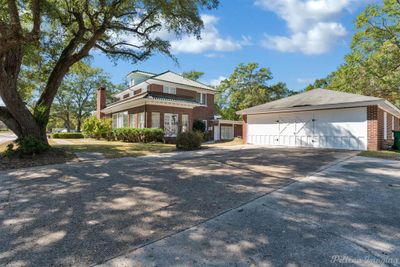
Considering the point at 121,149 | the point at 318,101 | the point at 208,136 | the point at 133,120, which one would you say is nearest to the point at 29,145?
the point at 121,149

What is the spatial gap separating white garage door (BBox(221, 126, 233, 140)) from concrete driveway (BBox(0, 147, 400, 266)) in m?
20.6

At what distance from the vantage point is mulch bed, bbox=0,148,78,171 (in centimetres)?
760

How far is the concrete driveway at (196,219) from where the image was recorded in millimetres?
2551

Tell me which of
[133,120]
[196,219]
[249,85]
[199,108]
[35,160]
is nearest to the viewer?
[196,219]

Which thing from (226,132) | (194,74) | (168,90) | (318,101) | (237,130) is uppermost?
(194,74)

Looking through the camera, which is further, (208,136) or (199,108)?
(199,108)

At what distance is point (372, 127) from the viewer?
11844 mm

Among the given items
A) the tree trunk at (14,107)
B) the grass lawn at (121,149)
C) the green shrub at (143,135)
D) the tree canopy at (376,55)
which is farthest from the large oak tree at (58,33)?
the tree canopy at (376,55)

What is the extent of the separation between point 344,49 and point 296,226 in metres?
28.4

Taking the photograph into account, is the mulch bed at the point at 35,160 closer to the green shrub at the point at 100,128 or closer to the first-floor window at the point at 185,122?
the first-floor window at the point at 185,122

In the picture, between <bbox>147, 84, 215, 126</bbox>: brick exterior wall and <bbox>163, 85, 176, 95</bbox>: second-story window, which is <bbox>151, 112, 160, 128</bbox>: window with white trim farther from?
<bbox>163, 85, 176, 95</bbox>: second-story window

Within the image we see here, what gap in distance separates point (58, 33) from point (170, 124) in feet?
34.1

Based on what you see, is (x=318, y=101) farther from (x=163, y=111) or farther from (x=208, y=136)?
(x=208, y=136)

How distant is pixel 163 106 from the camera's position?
19.7 meters
